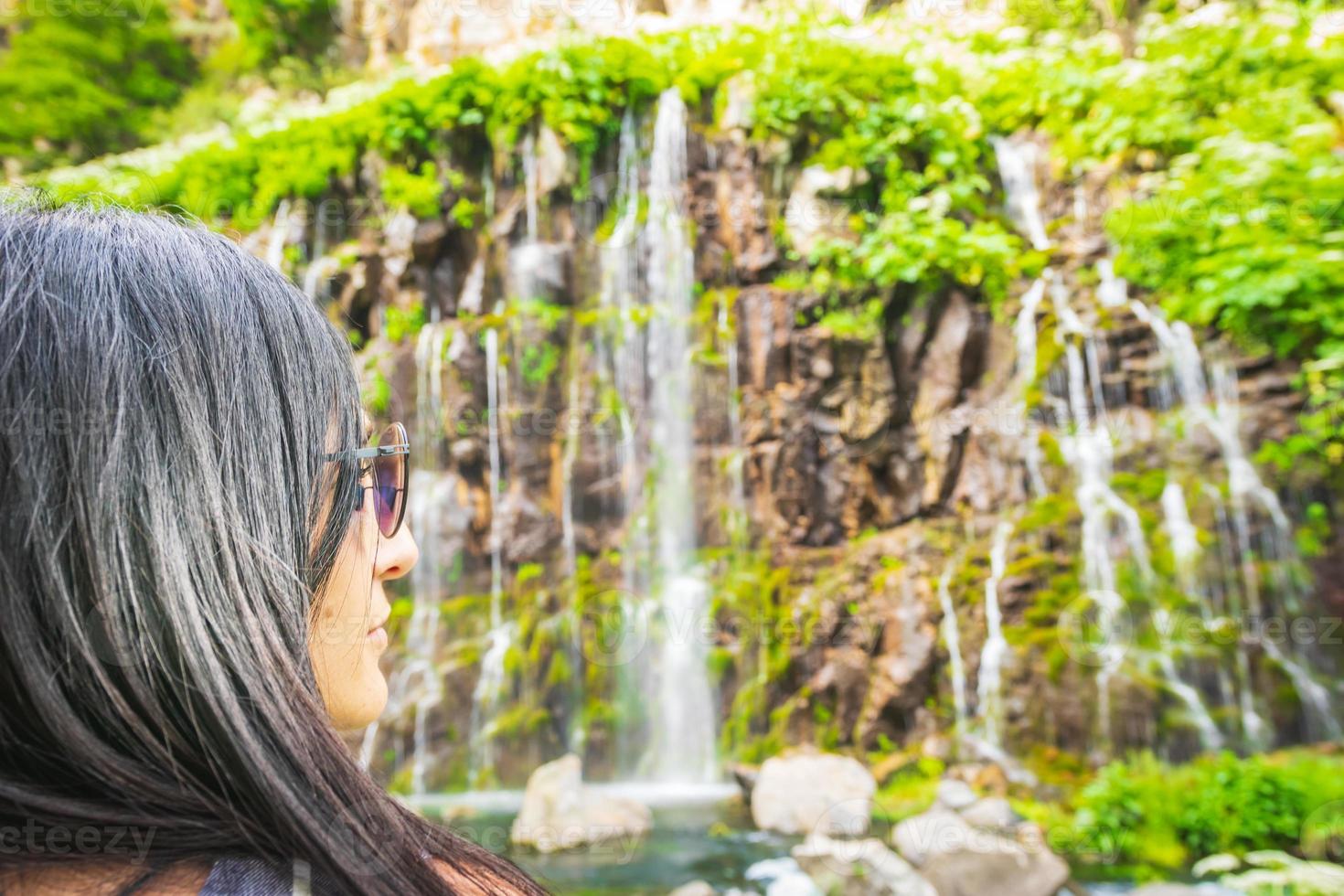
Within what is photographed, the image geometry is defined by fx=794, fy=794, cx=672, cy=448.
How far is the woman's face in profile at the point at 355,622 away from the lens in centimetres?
76

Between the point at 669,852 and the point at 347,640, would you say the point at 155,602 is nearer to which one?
the point at 347,640

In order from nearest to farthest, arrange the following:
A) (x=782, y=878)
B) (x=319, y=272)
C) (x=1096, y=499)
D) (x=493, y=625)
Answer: (x=782, y=878), (x=1096, y=499), (x=493, y=625), (x=319, y=272)

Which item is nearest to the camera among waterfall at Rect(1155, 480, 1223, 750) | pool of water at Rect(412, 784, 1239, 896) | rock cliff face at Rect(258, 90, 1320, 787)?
pool of water at Rect(412, 784, 1239, 896)

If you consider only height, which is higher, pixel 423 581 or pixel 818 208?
pixel 818 208

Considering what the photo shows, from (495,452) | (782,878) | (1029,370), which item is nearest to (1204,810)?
(782,878)

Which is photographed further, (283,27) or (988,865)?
(283,27)

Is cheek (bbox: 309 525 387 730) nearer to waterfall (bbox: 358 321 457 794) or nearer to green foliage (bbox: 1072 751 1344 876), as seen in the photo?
green foliage (bbox: 1072 751 1344 876)

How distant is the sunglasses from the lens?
0.80 meters

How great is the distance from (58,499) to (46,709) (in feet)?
0.46

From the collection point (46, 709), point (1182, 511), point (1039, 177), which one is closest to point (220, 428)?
point (46, 709)

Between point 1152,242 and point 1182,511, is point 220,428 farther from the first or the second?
point 1152,242

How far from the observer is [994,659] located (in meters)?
7.10

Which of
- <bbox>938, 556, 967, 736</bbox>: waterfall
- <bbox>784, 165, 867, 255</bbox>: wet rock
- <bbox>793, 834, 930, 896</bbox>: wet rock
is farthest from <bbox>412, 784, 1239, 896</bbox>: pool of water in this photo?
<bbox>784, 165, 867, 255</bbox>: wet rock

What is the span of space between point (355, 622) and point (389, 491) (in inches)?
5.8
